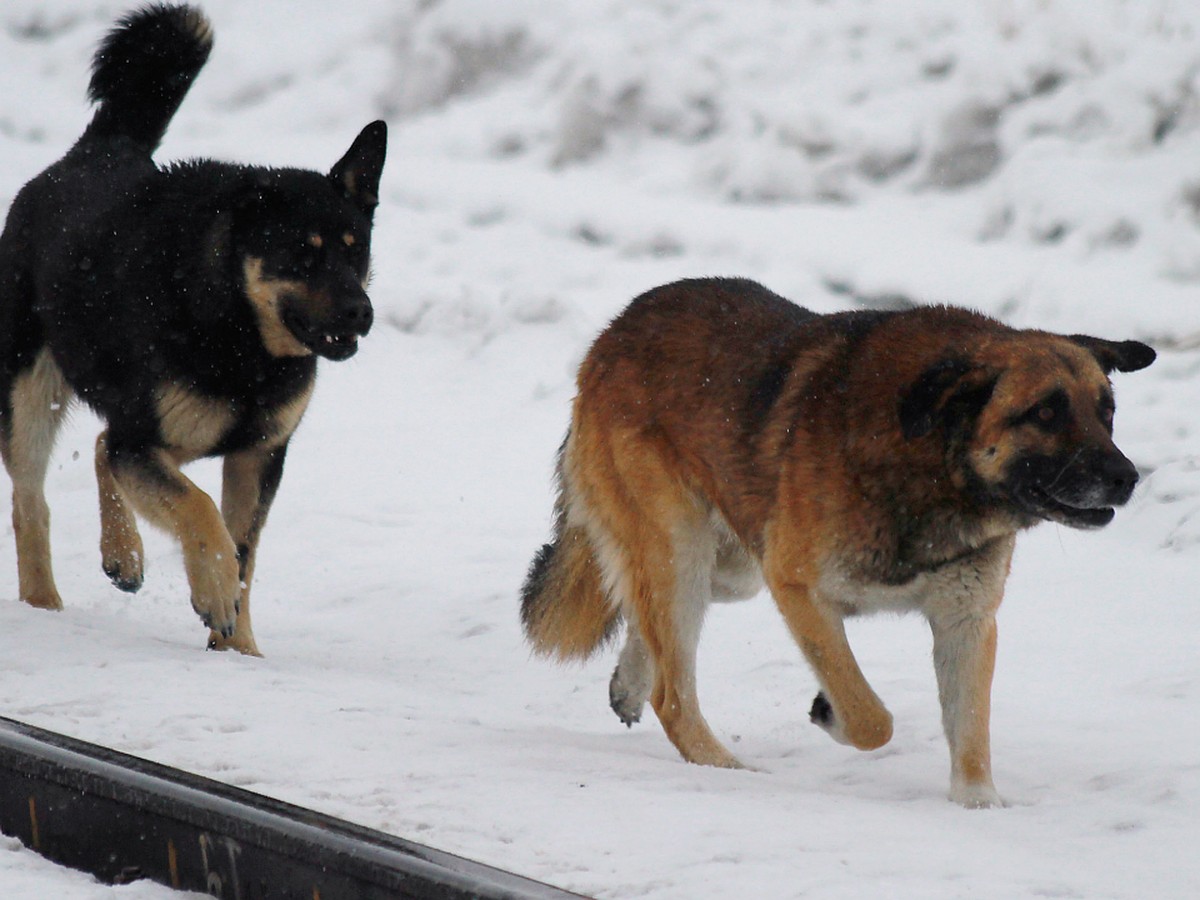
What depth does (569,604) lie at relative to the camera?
5.37 meters

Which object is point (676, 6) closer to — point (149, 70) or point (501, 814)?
point (149, 70)

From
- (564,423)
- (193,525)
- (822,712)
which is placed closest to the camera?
(822,712)

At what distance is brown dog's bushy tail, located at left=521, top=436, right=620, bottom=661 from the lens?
17.5 ft

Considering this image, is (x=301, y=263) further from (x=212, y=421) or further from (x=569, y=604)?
(x=569, y=604)

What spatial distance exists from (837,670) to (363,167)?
10.2 feet

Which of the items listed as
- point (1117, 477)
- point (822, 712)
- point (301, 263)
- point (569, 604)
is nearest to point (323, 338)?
point (301, 263)

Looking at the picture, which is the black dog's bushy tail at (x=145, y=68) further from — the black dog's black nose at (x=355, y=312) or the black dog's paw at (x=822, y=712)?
the black dog's paw at (x=822, y=712)

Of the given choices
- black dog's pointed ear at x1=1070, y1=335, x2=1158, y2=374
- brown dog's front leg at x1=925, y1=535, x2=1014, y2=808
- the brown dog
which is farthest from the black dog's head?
black dog's pointed ear at x1=1070, y1=335, x2=1158, y2=374

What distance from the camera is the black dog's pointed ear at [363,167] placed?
237 inches

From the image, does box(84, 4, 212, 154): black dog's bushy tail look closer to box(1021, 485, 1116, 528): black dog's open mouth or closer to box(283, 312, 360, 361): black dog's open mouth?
box(283, 312, 360, 361): black dog's open mouth

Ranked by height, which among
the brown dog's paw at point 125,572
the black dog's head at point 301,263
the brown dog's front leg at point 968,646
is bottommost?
the brown dog's front leg at point 968,646

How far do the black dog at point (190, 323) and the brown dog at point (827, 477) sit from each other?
129cm

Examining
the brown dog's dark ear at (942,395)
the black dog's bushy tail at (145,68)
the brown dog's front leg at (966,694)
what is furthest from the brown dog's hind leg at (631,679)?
the black dog's bushy tail at (145,68)

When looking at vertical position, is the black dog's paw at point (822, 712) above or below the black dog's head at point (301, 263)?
below
